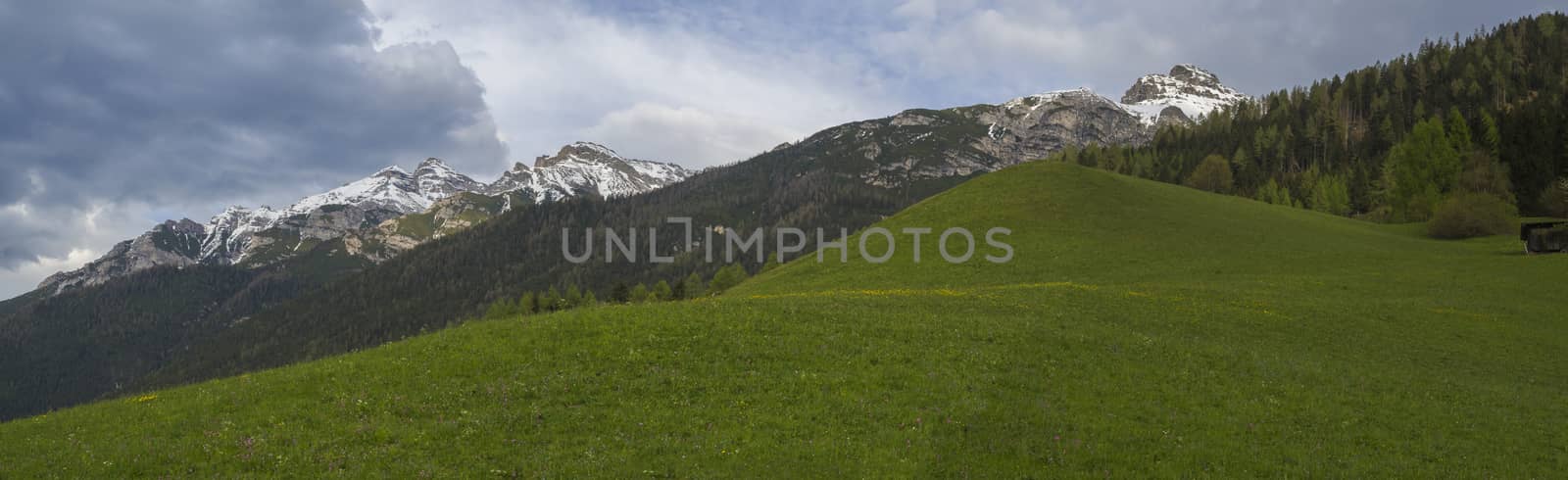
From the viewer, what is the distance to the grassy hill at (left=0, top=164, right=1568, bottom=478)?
56.8ft

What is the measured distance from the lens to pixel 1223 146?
188 metres

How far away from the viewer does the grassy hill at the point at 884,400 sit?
1731 cm

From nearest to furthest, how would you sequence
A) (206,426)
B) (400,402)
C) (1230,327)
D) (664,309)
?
(206,426) < (400,402) < (664,309) < (1230,327)

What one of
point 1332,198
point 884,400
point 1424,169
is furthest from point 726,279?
point 1332,198

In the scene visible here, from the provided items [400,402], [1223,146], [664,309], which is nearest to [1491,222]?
[664,309]

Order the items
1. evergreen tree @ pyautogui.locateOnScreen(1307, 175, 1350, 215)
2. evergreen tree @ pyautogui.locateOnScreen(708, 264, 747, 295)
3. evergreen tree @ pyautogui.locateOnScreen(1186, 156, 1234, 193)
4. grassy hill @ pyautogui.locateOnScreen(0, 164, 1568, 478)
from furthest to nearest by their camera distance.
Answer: evergreen tree @ pyautogui.locateOnScreen(1186, 156, 1234, 193)
evergreen tree @ pyautogui.locateOnScreen(1307, 175, 1350, 215)
evergreen tree @ pyautogui.locateOnScreen(708, 264, 747, 295)
grassy hill @ pyautogui.locateOnScreen(0, 164, 1568, 478)

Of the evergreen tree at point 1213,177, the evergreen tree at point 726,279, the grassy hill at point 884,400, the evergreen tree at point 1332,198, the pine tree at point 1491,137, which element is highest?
the pine tree at point 1491,137

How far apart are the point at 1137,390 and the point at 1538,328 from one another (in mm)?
31900

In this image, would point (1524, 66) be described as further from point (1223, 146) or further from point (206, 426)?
point (206, 426)

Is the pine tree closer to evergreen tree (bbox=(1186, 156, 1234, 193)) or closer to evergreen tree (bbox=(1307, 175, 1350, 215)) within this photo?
evergreen tree (bbox=(1307, 175, 1350, 215))

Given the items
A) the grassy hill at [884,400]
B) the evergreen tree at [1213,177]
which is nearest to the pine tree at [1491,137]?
the evergreen tree at [1213,177]

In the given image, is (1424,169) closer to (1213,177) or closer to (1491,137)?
(1491,137)

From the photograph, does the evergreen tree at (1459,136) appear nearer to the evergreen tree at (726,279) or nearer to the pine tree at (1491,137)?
the pine tree at (1491,137)

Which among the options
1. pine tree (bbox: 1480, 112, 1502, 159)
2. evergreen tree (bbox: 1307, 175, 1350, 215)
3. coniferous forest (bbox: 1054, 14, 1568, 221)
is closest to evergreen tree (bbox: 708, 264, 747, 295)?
coniferous forest (bbox: 1054, 14, 1568, 221)
